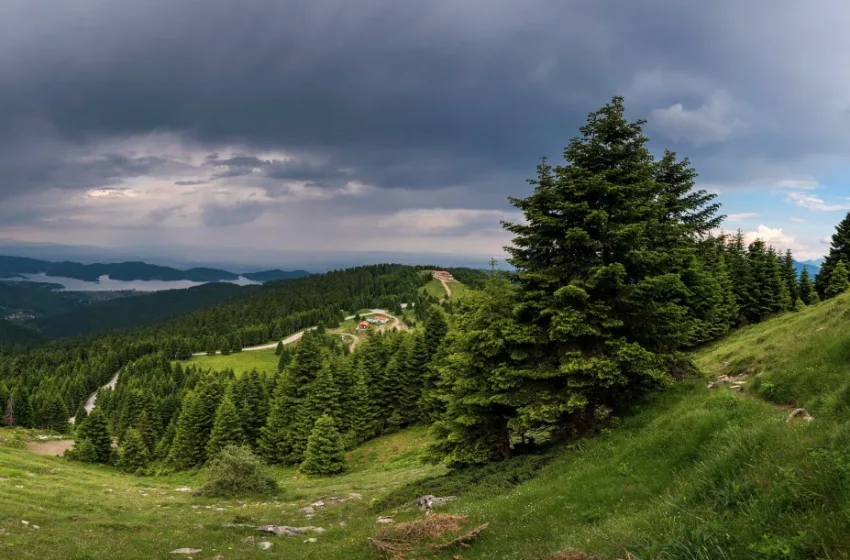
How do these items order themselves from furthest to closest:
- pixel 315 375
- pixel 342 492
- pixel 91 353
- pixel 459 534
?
pixel 91 353, pixel 315 375, pixel 342 492, pixel 459 534

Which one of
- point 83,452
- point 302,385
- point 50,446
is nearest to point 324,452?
point 302,385

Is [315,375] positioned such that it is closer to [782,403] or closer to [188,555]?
[188,555]

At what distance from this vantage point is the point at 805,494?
21.1 feet

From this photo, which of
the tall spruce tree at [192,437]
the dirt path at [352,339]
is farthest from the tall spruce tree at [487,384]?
the dirt path at [352,339]

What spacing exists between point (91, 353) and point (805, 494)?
9302 inches

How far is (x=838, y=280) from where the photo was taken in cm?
5419

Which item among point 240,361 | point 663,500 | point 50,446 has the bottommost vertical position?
point 50,446

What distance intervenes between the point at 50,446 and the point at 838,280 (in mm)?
125715

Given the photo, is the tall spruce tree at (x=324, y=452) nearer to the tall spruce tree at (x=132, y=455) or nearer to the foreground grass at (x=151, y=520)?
the foreground grass at (x=151, y=520)

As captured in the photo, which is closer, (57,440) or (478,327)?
(478,327)

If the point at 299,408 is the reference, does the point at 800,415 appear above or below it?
above

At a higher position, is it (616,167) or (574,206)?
(616,167)

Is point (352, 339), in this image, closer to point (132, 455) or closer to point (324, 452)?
point (132, 455)

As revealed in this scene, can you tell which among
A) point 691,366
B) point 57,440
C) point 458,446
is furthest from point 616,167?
point 57,440
